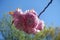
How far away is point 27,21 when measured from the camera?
42 cm

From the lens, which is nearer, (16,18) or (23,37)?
(16,18)

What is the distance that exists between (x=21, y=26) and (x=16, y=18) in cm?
3

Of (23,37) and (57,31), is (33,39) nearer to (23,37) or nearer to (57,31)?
(23,37)

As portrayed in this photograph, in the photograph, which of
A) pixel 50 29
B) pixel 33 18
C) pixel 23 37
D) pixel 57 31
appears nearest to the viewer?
pixel 33 18

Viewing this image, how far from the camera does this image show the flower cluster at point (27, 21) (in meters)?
0.42

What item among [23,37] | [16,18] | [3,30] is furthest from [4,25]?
[16,18]

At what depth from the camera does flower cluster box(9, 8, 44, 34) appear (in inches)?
16.4

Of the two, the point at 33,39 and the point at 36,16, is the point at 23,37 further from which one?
the point at 36,16

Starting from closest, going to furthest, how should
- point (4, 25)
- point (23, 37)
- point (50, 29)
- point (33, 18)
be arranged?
point (33, 18) → point (23, 37) → point (50, 29) → point (4, 25)

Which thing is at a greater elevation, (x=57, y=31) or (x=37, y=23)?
(x=57, y=31)

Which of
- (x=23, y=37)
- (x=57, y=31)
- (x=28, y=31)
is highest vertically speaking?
(x=57, y=31)

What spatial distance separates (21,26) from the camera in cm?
43

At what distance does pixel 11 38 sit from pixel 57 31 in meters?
0.54

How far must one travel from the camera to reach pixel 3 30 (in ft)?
4.42
